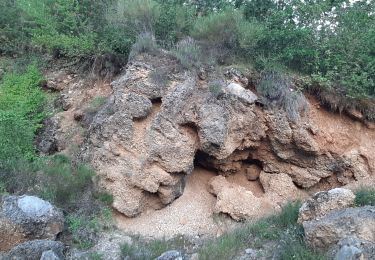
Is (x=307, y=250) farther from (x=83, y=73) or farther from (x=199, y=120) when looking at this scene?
(x=83, y=73)

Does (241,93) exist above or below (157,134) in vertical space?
above

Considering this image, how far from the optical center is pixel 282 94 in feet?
31.4

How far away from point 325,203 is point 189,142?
9.60 feet

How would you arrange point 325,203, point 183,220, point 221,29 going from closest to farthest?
point 325,203, point 183,220, point 221,29

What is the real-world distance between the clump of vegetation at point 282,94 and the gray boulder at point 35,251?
4976 millimetres

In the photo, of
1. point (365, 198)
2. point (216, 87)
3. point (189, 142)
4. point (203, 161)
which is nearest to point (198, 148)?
point (189, 142)

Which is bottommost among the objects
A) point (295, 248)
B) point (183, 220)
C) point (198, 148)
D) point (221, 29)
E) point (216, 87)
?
point (183, 220)

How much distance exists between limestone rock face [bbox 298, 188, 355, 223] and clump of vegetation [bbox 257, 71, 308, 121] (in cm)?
243

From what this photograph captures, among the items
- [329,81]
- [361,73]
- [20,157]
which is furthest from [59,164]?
[361,73]

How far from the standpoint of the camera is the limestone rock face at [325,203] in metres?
7.30

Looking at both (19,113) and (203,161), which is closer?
(203,161)

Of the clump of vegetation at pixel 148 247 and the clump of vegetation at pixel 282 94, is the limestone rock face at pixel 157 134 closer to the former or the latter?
the clump of vegetation at pixel 282 94

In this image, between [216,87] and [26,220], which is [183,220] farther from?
[26,220]

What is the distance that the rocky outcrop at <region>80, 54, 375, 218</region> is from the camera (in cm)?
901
